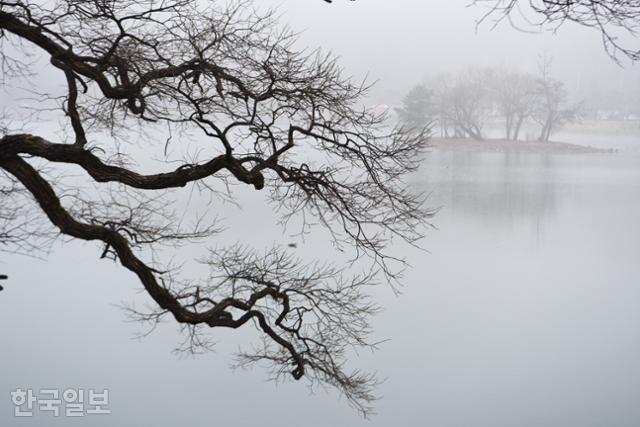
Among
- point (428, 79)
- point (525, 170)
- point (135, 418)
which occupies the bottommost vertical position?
point (135, 418)

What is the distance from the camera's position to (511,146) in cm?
1734

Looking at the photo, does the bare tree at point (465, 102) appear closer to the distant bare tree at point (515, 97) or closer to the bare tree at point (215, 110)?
the distant bare tree at point (515, 97)

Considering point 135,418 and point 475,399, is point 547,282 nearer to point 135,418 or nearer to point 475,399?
point 475,399

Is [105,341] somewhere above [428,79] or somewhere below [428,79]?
below

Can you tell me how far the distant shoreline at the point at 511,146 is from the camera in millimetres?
16953

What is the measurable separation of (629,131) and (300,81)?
19.0m

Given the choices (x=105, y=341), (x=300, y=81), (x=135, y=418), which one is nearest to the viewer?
(x=300, y=81)

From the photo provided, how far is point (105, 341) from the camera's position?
5.07 metres

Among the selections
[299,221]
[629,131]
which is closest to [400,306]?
[299,221]

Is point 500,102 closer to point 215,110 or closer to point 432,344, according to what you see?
point 432,344

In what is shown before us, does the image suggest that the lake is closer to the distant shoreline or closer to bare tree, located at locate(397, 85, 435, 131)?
bare tree, located at locate(397, 85, 435, 131)

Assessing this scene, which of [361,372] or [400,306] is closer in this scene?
[361,372]

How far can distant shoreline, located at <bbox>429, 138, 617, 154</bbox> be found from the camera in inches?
667

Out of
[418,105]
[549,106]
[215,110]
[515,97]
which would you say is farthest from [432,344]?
[515,97]
